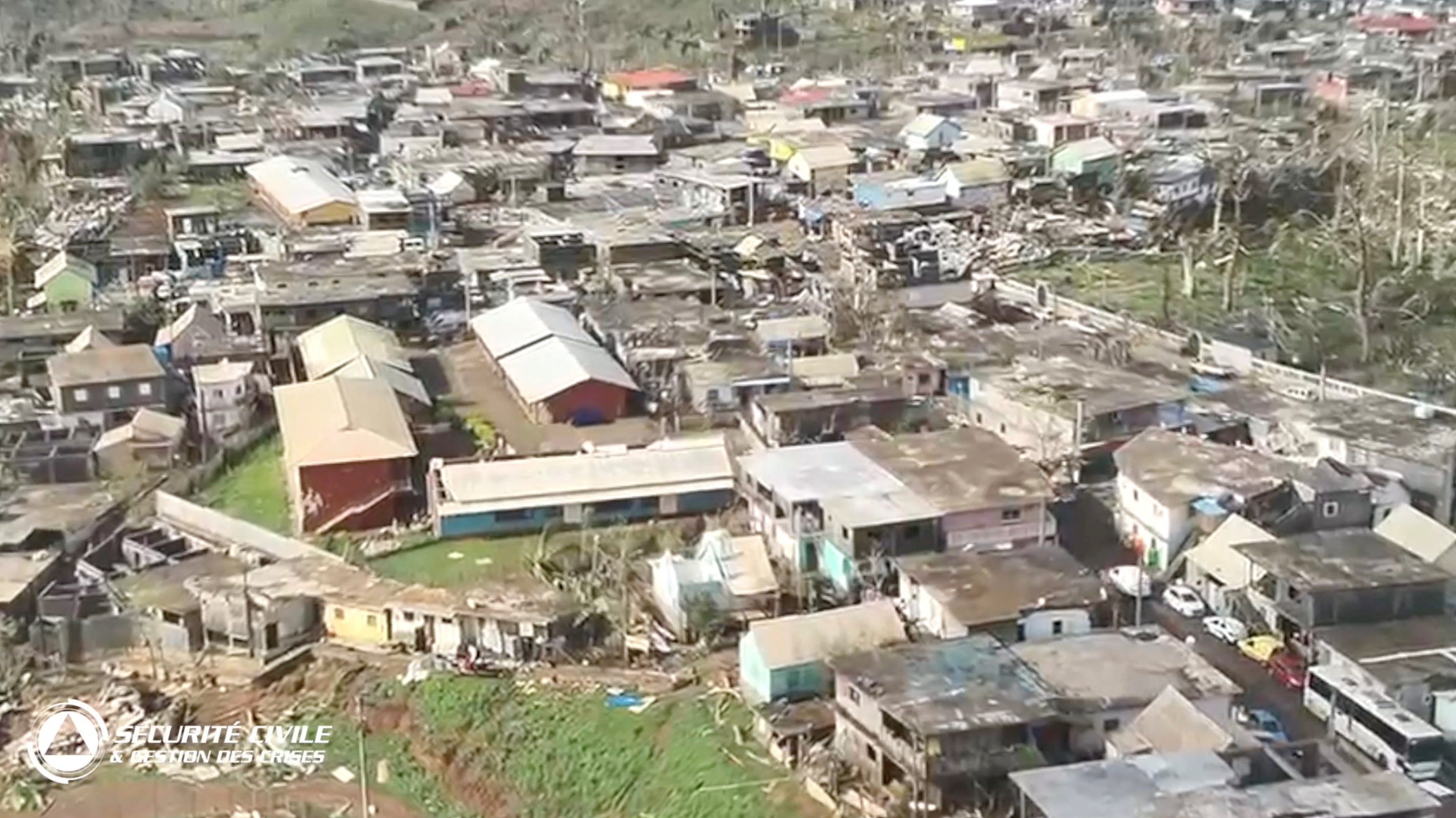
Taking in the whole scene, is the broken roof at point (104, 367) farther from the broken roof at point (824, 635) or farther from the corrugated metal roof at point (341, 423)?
the broken roof at point (824, 635)

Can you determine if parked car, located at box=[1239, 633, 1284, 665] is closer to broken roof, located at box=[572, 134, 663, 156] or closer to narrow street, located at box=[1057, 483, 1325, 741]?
narrow street, located at box=[1057, 483, 1325, 741]

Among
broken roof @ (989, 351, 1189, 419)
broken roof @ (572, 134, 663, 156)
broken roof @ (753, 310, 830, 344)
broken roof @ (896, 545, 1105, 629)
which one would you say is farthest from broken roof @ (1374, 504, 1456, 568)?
broken roof @ (572, 134, 663, 156)

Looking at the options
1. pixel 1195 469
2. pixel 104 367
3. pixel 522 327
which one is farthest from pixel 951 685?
pixel 104 367

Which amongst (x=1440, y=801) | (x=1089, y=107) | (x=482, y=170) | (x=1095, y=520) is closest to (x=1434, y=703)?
(x=1440, y=801)

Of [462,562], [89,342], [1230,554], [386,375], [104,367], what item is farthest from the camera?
[89,342]

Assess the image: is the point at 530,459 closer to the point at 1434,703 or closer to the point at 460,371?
the point at 460,371

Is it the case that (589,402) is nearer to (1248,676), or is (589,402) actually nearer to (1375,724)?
(1248,676)
